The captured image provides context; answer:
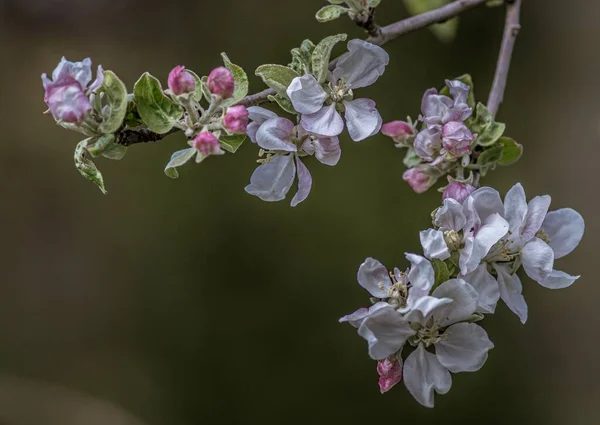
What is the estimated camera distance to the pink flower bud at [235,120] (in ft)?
1.52

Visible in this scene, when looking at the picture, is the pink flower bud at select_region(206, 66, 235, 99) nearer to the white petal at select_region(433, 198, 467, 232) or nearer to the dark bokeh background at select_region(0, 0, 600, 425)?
the white petal at select_region(433, 198, 467, 232)

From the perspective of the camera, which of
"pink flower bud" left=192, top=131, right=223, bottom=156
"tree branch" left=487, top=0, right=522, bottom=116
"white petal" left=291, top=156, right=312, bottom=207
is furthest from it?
"tree branch" left=487, top=0, right=522, bottom=116

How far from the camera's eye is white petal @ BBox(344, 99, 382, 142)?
21.2 inches

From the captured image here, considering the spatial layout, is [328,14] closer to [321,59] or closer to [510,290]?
[321,59]

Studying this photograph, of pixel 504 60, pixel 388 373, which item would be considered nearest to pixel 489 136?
pixel 504 60

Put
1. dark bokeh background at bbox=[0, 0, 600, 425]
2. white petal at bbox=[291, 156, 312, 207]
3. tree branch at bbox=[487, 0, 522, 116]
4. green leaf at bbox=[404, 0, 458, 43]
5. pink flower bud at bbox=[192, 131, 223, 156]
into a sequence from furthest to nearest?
dark bokeh background at bbox=[0, 0, 600, 425] < green leaf at bbox=[404, 0, 458, 43] < tree branch at bbox=[487, 0, 522, 116] < white petal at bbox=[291, 156, 312, 207] < pink flower bud at bbox=[192, 131, 223, 156]

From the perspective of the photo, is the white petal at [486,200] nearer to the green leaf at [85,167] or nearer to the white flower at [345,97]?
the white flower at [345,97]

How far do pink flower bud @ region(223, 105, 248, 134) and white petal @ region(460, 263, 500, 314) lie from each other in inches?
7.7

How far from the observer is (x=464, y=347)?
51 centimetres

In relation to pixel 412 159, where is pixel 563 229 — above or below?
below

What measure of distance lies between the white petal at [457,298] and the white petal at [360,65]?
0.18 meters

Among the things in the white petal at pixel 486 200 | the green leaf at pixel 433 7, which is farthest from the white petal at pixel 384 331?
the green leaf at pixel 433 7

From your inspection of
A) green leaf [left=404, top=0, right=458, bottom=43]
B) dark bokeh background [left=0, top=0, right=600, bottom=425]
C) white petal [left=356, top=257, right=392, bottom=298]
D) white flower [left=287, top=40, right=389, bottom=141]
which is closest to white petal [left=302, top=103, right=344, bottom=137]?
white flower [left=287, top=40, right=389, bottom=141]

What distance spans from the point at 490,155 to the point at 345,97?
16 cm
